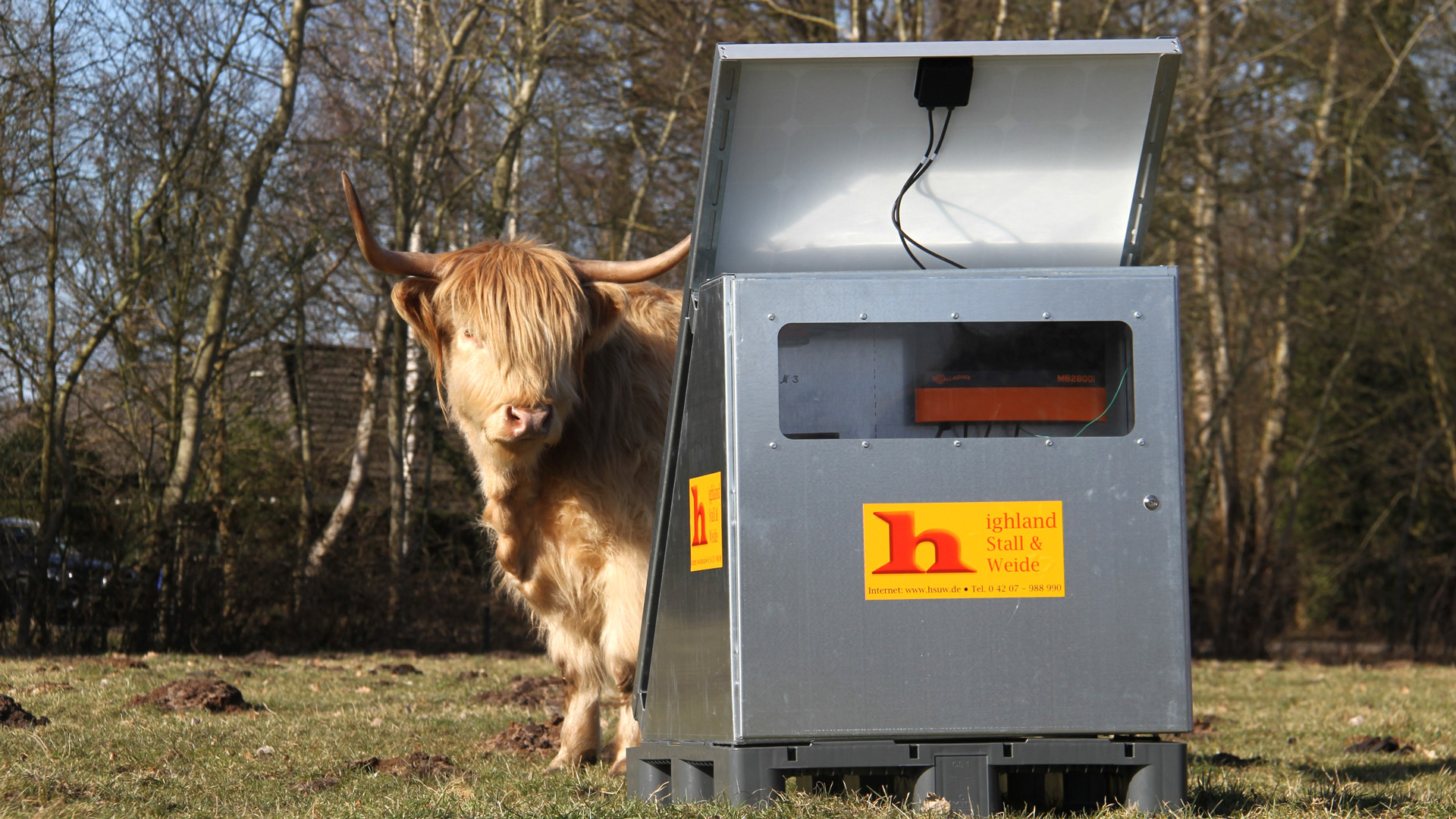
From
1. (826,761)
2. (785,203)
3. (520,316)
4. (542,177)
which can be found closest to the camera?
(826,761)

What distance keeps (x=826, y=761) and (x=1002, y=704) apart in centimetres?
47

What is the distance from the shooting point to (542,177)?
16.3 meters

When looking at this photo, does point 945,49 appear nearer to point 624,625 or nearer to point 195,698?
point 624,625

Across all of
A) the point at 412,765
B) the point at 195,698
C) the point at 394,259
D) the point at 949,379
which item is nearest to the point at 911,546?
the point at 949,379

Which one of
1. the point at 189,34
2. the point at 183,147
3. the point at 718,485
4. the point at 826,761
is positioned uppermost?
the point at 189,34

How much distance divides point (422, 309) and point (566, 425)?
742mm

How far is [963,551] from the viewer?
3.48 meters

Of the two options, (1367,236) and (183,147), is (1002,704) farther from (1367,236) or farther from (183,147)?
(1367,236)

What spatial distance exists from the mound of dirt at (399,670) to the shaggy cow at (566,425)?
15.3 feet

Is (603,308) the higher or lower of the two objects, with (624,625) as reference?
higher

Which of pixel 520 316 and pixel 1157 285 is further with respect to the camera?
pixel 520 316

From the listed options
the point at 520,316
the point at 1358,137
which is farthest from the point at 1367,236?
the point at 520,316

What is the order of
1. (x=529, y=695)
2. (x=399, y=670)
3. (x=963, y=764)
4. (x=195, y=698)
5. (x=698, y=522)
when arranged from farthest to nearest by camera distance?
1. (x=399, y=670)
2. (x=529, y=695)
3. (x=195, y=698)
4. (x=698, y=522)
5. (x=963, y=764)

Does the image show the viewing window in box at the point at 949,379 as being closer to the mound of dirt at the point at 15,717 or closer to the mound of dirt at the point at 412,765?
the mound of dirt at the point at 412,765
